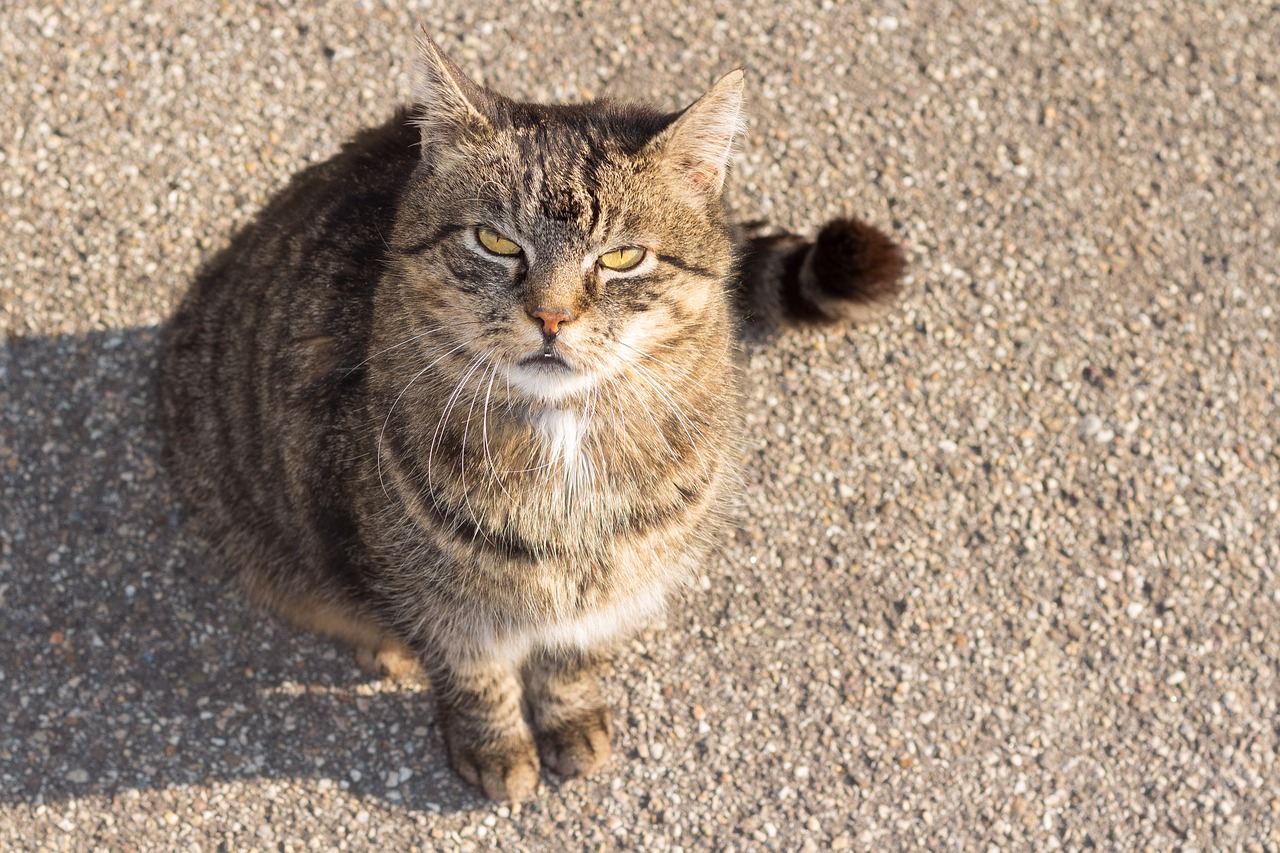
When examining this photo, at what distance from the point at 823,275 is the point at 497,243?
3.67ft

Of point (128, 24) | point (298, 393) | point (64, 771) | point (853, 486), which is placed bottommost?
point (64, 771)

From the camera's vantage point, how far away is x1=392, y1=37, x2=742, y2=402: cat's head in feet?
6.48

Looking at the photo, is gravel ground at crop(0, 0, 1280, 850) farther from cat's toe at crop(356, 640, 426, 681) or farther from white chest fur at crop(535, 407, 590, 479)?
white chest fur at crop(535, 407, 590, 479)

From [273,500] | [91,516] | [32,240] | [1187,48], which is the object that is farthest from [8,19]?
[1187,48]

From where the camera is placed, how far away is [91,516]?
3.13 m

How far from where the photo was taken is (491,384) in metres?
Result: 2.12

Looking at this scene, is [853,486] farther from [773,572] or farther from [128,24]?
[128,24]

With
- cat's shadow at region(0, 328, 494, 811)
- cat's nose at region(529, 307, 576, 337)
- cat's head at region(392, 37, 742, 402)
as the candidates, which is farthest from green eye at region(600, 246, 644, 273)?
cat's shadow at region(0, 328, 494, 811)

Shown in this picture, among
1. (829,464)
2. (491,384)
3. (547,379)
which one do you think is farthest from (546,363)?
(829,464)

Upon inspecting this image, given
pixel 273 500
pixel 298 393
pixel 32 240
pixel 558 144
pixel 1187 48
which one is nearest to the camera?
pixel 558 144

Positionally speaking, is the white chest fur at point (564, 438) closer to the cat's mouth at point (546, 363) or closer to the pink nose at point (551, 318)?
the cat's mouth at point (546, 363)

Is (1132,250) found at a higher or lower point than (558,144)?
lower

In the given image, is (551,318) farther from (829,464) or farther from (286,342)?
(829,464)

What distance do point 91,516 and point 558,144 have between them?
6.27 feet
